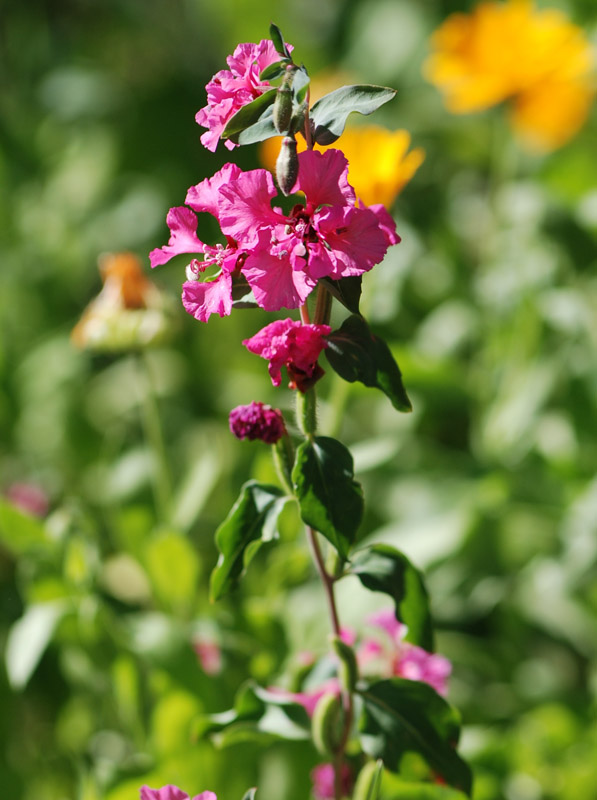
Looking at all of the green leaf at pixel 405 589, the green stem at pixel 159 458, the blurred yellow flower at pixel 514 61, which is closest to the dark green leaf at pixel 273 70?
the green leaf at pixel 405 589

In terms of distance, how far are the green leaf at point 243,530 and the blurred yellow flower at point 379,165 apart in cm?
23

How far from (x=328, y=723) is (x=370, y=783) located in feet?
0.14

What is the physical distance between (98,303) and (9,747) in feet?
1.33

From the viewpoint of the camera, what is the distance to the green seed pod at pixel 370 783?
1.46 feet

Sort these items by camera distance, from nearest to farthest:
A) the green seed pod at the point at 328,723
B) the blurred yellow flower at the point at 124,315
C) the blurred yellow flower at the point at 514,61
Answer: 1. the green seed pod at the point at 328,723
2. the blurred yellow flower at the point at 124,315
3. the blurred yellow flower at the point at 514,61

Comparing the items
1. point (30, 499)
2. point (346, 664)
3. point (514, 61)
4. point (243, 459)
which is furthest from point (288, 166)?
point (514, 61)

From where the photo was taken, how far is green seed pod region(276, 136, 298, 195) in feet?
1.25

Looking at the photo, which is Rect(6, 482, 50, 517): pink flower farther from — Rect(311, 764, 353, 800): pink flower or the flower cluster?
the flower cluster

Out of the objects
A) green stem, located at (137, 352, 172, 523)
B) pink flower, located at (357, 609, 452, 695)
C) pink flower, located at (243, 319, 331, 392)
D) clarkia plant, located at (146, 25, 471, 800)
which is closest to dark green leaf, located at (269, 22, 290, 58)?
clarkia plant, located at (146, 25, 471, 800)

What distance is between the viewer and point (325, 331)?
0.41m

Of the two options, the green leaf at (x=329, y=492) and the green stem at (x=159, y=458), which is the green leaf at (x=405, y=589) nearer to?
the green leaf at (x=329, y=492)

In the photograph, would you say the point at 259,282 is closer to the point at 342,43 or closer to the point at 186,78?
the point at 186,78

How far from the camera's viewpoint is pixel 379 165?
0.75 metres

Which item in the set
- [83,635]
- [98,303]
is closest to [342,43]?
[98,303]
